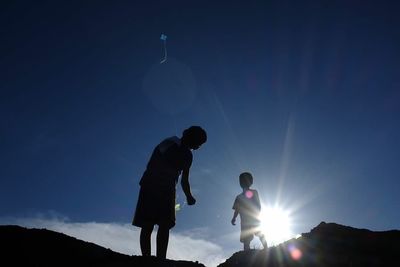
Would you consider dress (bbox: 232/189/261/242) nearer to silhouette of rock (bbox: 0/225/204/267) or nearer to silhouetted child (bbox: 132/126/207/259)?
silhouette of rock (bbox: 0/225/204/267)

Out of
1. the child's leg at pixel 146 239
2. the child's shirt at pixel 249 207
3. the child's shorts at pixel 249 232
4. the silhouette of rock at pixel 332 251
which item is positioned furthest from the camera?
the child's shirt at pixel 249 207

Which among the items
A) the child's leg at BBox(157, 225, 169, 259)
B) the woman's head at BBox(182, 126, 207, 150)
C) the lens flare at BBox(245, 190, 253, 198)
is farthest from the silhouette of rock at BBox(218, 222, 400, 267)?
the lens flare at BBox(245, 190, 253, 198)

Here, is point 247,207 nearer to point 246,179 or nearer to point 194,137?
point 246,179

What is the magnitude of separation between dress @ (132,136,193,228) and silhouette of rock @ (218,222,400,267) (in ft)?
5.53

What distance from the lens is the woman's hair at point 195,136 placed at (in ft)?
22.5

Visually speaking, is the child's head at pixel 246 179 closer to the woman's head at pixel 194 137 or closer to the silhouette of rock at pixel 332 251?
the silhouette of rock at pixel 332 251

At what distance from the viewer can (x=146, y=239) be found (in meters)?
6.40

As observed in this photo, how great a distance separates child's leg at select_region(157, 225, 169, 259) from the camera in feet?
20.9

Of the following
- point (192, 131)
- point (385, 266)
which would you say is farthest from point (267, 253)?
point (192, 131)

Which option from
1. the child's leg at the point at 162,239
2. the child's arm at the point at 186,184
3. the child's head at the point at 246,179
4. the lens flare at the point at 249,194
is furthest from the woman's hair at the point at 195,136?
the lens flare at the point at 249,194

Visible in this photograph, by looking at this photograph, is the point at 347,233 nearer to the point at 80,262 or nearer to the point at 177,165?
the point at 177,165

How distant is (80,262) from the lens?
633cm

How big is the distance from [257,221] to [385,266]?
20.9 feet

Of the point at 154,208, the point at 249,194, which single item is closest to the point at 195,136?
the point at 154,208
